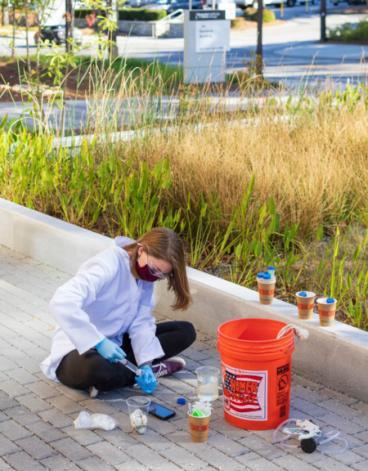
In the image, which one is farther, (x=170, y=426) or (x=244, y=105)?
(x=244, y=105)

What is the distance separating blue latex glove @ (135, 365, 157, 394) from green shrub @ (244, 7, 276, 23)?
38595 millimetres

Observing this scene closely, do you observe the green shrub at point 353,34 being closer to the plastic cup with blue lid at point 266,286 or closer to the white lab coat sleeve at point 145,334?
the plastic cup with blue lid at point 266,286

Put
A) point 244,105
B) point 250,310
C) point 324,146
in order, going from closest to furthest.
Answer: point 250,310
point 324,146
point 244,105

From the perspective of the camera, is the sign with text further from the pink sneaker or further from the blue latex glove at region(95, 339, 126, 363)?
the blue latex glove at region(95, 339, 126, 363)

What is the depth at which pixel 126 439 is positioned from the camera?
505cm

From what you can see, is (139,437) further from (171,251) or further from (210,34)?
(210,34)

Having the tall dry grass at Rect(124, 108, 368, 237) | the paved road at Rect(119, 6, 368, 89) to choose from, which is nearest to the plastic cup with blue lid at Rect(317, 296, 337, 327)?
the tall dry grass at Rect(124, 108, 368, 237)

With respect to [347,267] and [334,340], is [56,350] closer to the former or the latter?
[334,340]

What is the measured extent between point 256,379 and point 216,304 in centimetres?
137

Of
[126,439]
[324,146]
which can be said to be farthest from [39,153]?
[126,439]

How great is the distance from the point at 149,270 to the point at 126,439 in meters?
0.89

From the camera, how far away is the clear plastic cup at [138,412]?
5.06 meters

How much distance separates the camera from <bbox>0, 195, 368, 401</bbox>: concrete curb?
18.3ft

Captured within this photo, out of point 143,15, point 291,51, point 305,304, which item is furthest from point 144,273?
point 143,15
